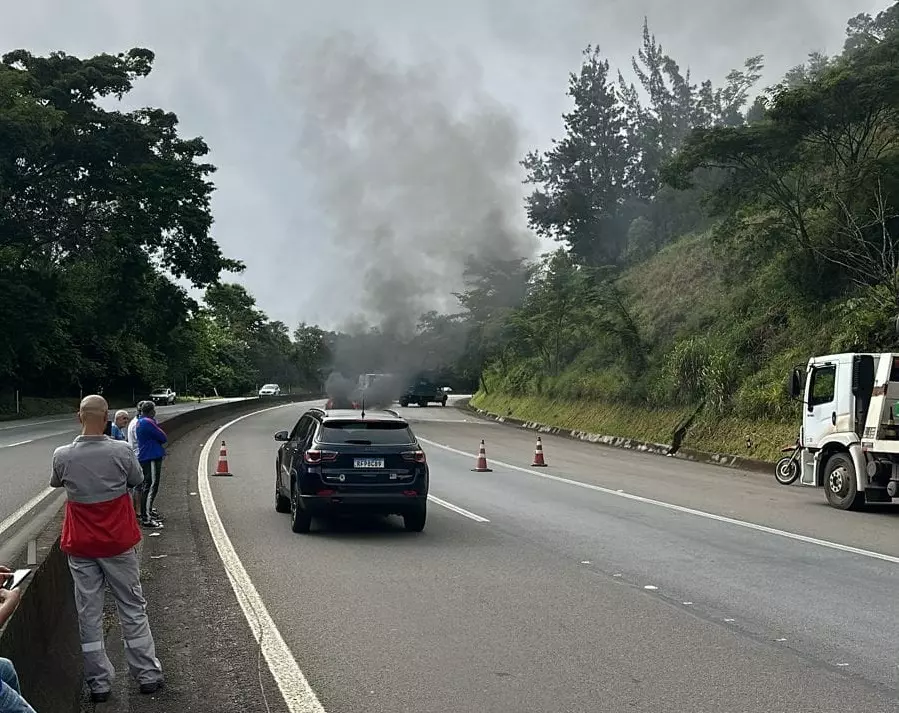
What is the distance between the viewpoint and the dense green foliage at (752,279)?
77.1 ft

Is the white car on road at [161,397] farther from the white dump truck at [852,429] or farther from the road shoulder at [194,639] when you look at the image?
the road shoulder at [194,639]

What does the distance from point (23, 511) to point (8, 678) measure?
35.4ft

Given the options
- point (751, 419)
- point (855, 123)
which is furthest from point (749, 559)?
point (855, 123)

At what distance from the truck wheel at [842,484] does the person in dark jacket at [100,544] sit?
12.3 meters

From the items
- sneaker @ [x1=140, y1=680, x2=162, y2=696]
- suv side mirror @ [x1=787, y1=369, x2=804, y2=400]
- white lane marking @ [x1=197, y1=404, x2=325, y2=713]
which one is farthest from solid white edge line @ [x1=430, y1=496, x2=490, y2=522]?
sneaker @ [x1=140, y1=680, x2=162, y2=696]

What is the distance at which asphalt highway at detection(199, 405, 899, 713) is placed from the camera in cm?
559

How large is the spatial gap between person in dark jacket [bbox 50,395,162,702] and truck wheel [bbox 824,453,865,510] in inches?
483

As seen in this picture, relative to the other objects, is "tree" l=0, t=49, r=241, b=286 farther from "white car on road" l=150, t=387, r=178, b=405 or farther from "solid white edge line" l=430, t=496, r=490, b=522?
"solid white edge line" l=430, t=496, r=490, b=522

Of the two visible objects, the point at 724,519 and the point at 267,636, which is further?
the point at 724,519

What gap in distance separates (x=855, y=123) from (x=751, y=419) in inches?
322

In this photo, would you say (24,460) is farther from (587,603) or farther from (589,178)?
(589,178)

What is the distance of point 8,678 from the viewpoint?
3.57 meters

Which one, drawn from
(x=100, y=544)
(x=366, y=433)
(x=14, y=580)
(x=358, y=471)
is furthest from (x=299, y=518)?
(x=14, y=580)

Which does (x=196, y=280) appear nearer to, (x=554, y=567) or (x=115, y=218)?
(x=115, y=218)
